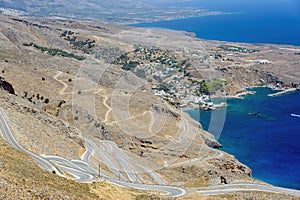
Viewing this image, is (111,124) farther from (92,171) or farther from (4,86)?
(92,171)

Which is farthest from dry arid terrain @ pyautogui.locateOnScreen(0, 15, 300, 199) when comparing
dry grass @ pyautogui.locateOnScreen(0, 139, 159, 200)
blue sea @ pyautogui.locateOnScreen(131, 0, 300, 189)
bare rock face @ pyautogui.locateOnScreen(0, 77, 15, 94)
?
blue sea @ pyautogui.locateOnScreen(131, 0, 300, 189)

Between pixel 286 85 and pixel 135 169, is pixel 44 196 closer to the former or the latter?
pixel 135 169

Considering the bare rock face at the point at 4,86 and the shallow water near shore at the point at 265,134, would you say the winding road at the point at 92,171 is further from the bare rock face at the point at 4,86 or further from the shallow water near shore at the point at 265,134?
the shallow water near shore at the point at 265,134

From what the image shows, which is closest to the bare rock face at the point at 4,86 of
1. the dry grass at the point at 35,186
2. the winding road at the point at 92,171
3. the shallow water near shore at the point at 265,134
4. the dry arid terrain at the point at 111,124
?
the dry arid terrain at the point at 111,124

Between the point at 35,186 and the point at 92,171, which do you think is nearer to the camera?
the point at 35,186

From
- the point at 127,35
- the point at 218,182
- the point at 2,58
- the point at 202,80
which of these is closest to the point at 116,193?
the point at 218,182

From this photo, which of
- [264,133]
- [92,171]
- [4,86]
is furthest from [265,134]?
[92,171]
